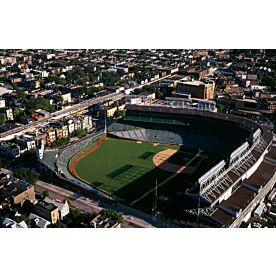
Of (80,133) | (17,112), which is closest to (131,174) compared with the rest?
(80,133)

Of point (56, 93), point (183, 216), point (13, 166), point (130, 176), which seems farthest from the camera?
point (56, 93)

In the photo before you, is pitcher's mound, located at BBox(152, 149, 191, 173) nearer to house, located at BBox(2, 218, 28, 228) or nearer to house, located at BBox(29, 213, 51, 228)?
house, located at BBox(29, 213, 51, 228)

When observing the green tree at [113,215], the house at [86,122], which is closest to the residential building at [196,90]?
the house at [86,122]

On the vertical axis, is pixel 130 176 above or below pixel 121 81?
below

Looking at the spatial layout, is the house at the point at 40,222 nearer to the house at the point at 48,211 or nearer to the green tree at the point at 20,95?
the house at the point at 48,211

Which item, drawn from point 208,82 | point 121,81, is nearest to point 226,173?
point 208,82

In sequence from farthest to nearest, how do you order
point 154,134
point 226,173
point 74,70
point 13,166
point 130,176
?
point 74,70 < point 154,134 < point 13,166 < point 130,176 < point 226,173

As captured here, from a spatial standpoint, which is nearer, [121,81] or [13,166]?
[13,166]

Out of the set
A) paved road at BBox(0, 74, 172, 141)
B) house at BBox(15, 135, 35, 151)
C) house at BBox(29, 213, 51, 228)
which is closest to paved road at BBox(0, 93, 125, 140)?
paved road at BBox(0, 74, 172, 141)

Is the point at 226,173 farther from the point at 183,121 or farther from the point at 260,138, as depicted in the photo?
the point at 183,121
